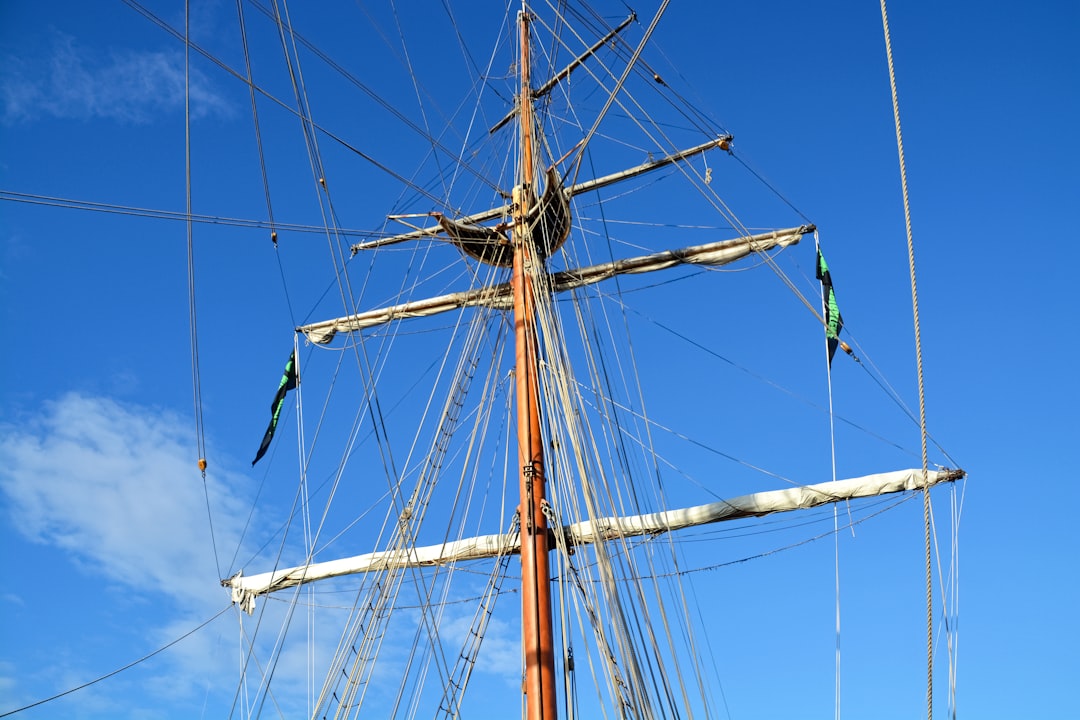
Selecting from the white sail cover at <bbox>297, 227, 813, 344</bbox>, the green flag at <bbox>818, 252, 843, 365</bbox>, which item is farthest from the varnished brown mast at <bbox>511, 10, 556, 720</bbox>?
the green flag at <bbox>818, 252, 843, 365</bbox>

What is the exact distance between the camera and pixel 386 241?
661 inches

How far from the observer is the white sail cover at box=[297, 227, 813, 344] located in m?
14.7

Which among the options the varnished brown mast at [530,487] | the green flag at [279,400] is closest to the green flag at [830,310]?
the varnished brown mast at [530,487]

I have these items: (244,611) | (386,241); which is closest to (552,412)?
(386,241)

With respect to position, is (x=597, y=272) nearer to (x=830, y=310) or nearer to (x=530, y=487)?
(x=830, y=310)

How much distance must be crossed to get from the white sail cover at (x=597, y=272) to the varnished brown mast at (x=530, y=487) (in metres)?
1.35

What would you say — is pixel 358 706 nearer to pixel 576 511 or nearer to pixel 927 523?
pixel 576 511

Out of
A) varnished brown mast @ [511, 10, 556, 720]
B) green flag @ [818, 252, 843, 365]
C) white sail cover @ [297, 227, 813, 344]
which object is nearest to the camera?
varnished brown mast @ [511, 10, 556, 720]

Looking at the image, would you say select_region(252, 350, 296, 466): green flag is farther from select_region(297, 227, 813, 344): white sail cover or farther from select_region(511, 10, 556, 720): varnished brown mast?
select_region(511, 10, 556, 720): varnished brown mast

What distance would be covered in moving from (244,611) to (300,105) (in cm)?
1196

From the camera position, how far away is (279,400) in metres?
16.5

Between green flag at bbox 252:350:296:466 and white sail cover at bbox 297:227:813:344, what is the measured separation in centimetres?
93

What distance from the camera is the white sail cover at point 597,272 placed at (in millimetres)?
14727

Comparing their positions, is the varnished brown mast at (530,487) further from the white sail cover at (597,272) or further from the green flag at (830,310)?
the green flag at (830,310)
